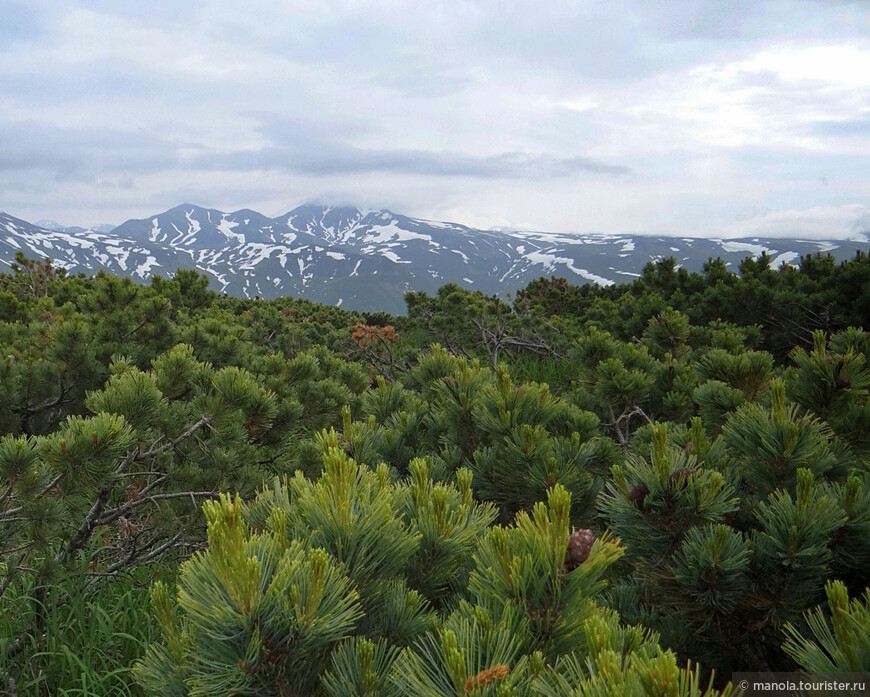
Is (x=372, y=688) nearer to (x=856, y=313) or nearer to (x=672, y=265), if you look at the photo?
(x=856, y=313)

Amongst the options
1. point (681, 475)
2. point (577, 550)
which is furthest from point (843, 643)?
point (681, 475)

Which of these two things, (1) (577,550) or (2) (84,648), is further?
(2) (84,648)

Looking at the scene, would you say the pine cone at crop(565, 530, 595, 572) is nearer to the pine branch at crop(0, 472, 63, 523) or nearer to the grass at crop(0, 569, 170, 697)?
the grass at crop(0, 569, 170, 697)

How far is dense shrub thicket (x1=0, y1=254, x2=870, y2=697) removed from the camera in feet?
3.55

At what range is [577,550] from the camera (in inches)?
46.9

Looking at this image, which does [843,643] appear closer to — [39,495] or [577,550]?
[577,550]

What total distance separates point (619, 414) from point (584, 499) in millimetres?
1405

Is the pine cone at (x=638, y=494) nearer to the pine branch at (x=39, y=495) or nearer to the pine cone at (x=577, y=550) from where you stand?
the pine cone at (x=577, y=550)

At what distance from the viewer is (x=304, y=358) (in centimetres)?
491

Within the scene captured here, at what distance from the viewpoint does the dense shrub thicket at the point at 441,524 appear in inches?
42.6

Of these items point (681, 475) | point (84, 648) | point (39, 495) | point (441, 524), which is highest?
point (681, 475)

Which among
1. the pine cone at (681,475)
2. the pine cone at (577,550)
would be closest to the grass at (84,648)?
the pine cone at (577,550)

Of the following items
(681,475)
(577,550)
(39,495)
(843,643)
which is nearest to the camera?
(843,643)

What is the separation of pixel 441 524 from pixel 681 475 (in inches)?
30.8
